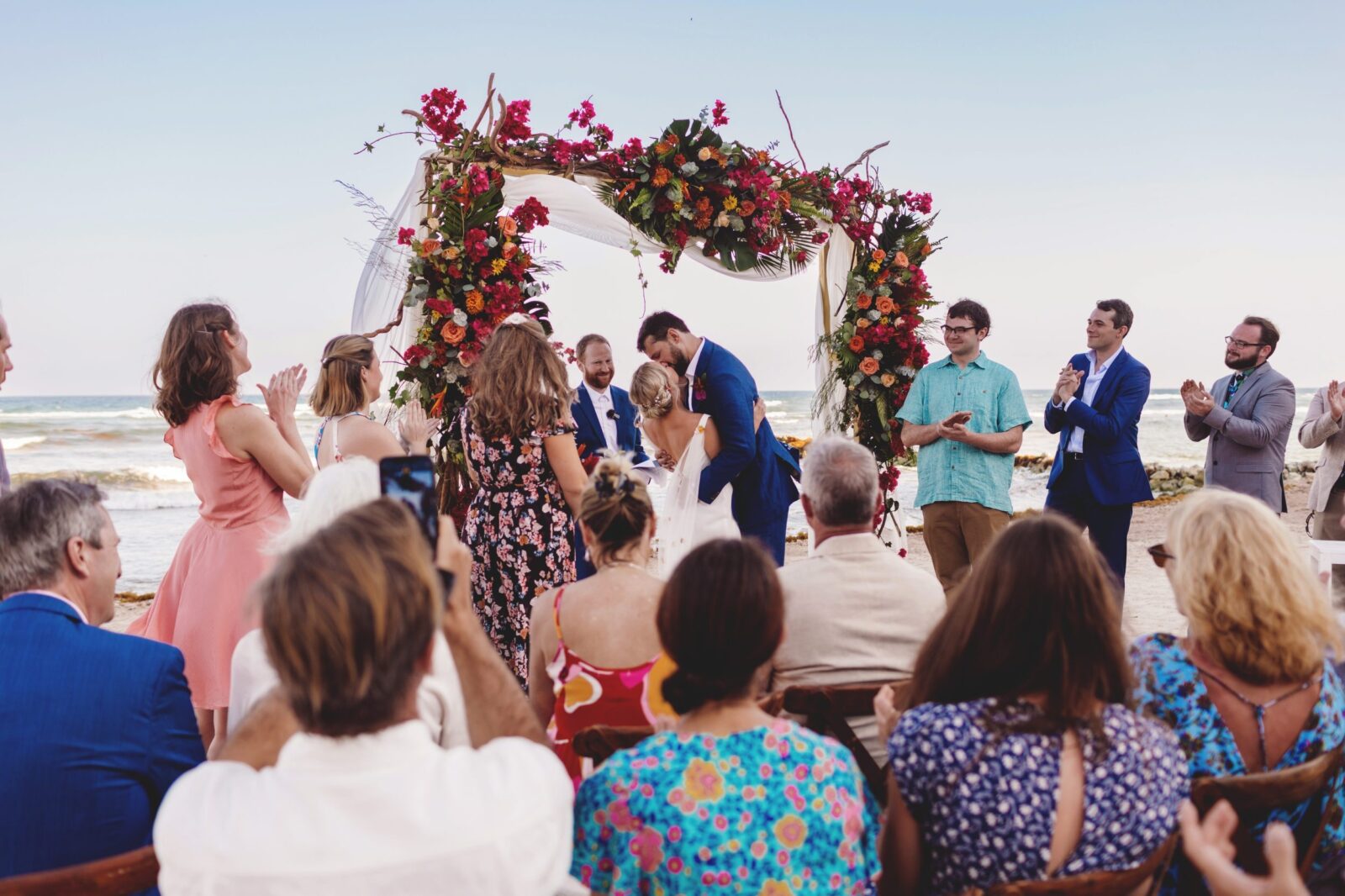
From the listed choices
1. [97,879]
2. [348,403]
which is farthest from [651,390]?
[97,879]

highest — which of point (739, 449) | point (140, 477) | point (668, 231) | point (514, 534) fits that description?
Answer: point (668, 231)

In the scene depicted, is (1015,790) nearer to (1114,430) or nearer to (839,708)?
(839,708)

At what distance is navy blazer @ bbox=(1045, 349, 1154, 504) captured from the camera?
5.15 meters

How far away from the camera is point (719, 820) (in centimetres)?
141

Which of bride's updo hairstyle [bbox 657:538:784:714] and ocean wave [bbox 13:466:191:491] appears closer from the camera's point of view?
bride's updo hairstyle [bbox 657:538:784:714]

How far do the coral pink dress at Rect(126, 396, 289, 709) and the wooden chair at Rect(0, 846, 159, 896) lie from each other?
5.74 feet

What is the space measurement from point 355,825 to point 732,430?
3.65 metres

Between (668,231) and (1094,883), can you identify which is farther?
(668,231)

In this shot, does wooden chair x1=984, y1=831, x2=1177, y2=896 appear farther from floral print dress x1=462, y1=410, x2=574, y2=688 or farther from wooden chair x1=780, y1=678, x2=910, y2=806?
floral print dress x1=462, y1=410, x2=574, y2=688

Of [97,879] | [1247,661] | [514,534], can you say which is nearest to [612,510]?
[97,879]

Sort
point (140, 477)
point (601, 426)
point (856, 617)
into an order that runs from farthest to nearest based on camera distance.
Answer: point (140, 477), point (601, 426), point (856, 617)

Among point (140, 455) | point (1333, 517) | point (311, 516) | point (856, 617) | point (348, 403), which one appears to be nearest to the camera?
point (311, 516)

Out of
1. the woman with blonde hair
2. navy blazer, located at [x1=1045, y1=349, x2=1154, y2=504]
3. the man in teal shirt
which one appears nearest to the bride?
the man in teal shirt

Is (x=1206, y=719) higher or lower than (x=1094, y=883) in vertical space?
higher
